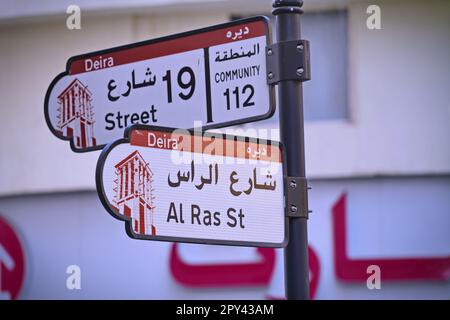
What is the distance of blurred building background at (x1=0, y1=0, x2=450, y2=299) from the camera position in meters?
10.1

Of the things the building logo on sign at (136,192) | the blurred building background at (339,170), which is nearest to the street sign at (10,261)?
the blurred building background at (339,170)

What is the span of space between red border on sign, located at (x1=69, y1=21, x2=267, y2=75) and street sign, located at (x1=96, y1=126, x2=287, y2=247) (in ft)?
1.57

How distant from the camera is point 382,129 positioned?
10.1m

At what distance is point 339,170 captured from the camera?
400 inches

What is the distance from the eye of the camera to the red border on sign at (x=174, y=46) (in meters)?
3.82

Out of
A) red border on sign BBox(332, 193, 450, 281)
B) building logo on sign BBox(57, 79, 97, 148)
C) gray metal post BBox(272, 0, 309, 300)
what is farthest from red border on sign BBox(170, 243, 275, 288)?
gray metal post BBox(272, 0, 309, 300)

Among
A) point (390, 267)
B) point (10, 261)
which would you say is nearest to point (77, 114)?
point (390, 267)

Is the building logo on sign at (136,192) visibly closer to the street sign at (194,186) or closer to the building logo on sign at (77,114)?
the street sign at (194,186)

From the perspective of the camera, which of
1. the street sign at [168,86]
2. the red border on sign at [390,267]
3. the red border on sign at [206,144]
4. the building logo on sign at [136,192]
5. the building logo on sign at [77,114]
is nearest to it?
the building logo on sign at [136,192]

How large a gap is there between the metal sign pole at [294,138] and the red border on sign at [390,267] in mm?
6359

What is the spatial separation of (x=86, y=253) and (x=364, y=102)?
3528 mm

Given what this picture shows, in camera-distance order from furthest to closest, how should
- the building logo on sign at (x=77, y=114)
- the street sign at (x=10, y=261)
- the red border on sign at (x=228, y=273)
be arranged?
the street sign at (x=10, y=261), the red border on sign at (x=228, y=273), the building logo on sign at (x=77, y=114)
